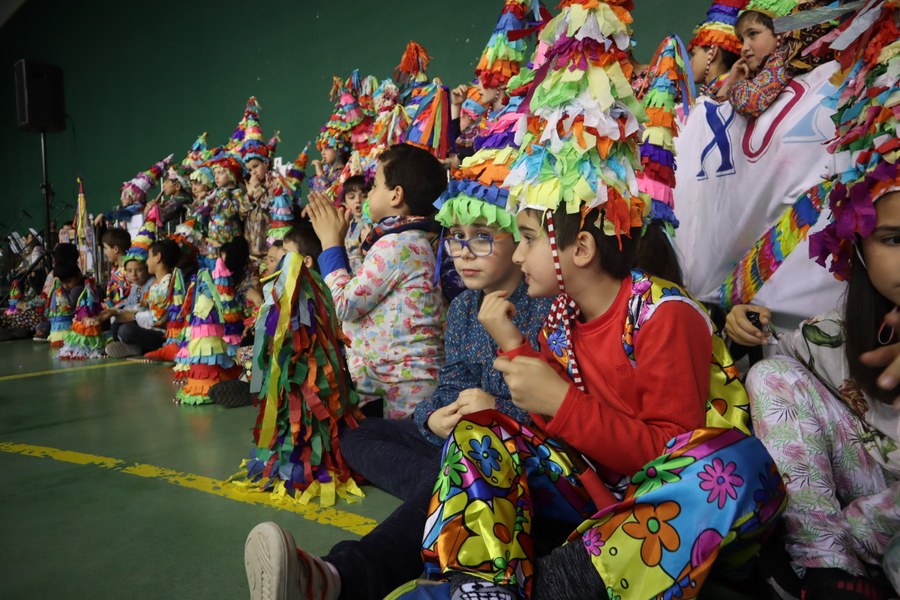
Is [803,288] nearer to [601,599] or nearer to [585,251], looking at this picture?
[585,251]

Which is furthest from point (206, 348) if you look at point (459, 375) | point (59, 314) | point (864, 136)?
point (59, 314)

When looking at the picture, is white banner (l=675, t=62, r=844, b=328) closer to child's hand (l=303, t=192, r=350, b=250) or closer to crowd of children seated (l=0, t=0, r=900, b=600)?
crowd of children seated (l=0, t=0, r=900, b=600)

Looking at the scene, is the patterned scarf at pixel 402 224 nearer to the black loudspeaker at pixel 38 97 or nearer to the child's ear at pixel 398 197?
the child's ear at pixel 398 197

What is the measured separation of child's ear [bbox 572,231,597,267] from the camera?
1.38 metres

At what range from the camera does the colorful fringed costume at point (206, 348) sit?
3.12 metres

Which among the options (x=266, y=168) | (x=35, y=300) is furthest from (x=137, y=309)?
(x=35, y=300)

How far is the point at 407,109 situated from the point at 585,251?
2.66 metres

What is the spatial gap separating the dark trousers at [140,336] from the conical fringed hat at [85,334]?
0.52ft

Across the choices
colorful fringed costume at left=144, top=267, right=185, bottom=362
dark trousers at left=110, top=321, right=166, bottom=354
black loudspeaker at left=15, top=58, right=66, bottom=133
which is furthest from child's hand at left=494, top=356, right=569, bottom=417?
black loudspeaker at left=15, top=58, right=66, bottom=133

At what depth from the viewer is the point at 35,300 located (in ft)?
21.2

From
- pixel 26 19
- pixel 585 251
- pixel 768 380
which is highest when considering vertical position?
pixel 26 19

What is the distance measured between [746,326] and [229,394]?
229cm

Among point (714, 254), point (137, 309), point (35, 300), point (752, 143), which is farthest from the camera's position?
point (35, 300)

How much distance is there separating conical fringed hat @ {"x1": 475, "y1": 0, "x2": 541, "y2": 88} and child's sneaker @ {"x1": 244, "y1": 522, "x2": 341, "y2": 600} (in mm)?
2727
